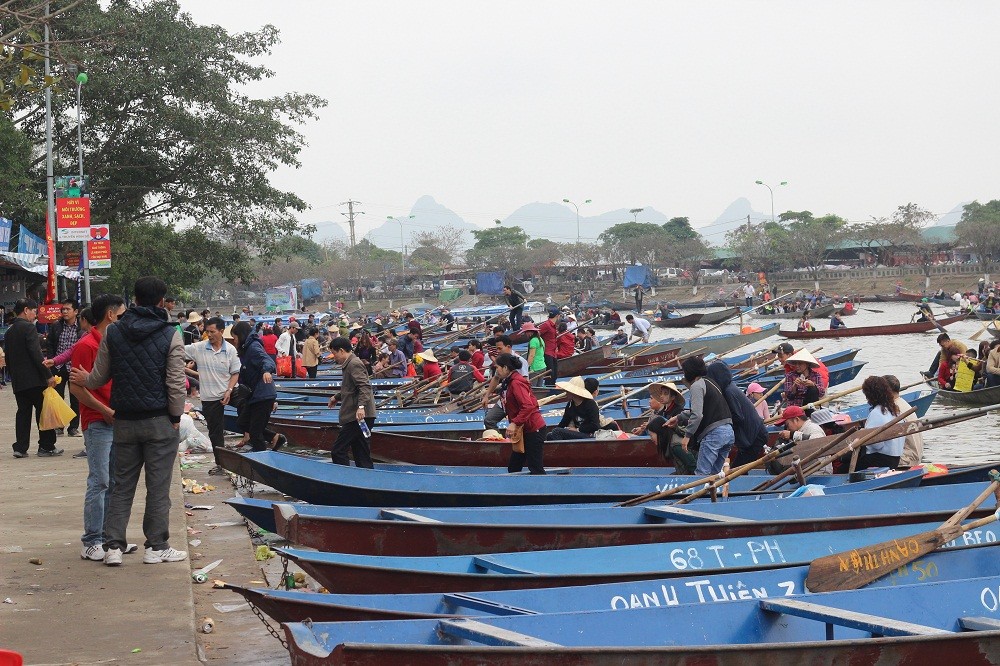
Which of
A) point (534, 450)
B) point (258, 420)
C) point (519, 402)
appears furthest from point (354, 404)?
point (258, 420)

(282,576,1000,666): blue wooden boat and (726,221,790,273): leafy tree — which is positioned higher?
(726,221,790,273): leafy tree

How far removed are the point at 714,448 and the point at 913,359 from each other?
90.9 feet

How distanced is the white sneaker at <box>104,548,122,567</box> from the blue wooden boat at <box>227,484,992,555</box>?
904 mm

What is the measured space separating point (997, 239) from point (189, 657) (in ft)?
251

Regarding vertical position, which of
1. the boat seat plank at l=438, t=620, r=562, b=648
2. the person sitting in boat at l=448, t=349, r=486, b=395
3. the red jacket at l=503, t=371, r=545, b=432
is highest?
the red jacket at l=503, t=371, r=545, b=432

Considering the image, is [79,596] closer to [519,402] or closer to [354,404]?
[354,404]

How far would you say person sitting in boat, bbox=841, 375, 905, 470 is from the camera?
31.8 feet

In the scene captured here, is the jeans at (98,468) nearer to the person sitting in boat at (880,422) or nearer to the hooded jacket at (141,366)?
the hooded jacket at (141,366)

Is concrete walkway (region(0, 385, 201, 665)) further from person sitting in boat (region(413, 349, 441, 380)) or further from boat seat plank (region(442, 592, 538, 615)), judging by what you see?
person sitting in boat (region(413, 349, 441, 380))

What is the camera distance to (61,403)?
11.0 m

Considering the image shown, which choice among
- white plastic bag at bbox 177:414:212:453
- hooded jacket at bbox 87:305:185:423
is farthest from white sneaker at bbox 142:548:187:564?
white plastic bag at bbox 177:414:212:453

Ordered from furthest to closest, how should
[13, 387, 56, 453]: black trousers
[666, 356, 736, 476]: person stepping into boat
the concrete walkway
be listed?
[13, 387, 56, 453]: black trousers
[666, 356, 736, 476]: person stepping into boat
the concrete walkway

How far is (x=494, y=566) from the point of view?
20.5ft

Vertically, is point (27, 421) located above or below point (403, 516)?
above
